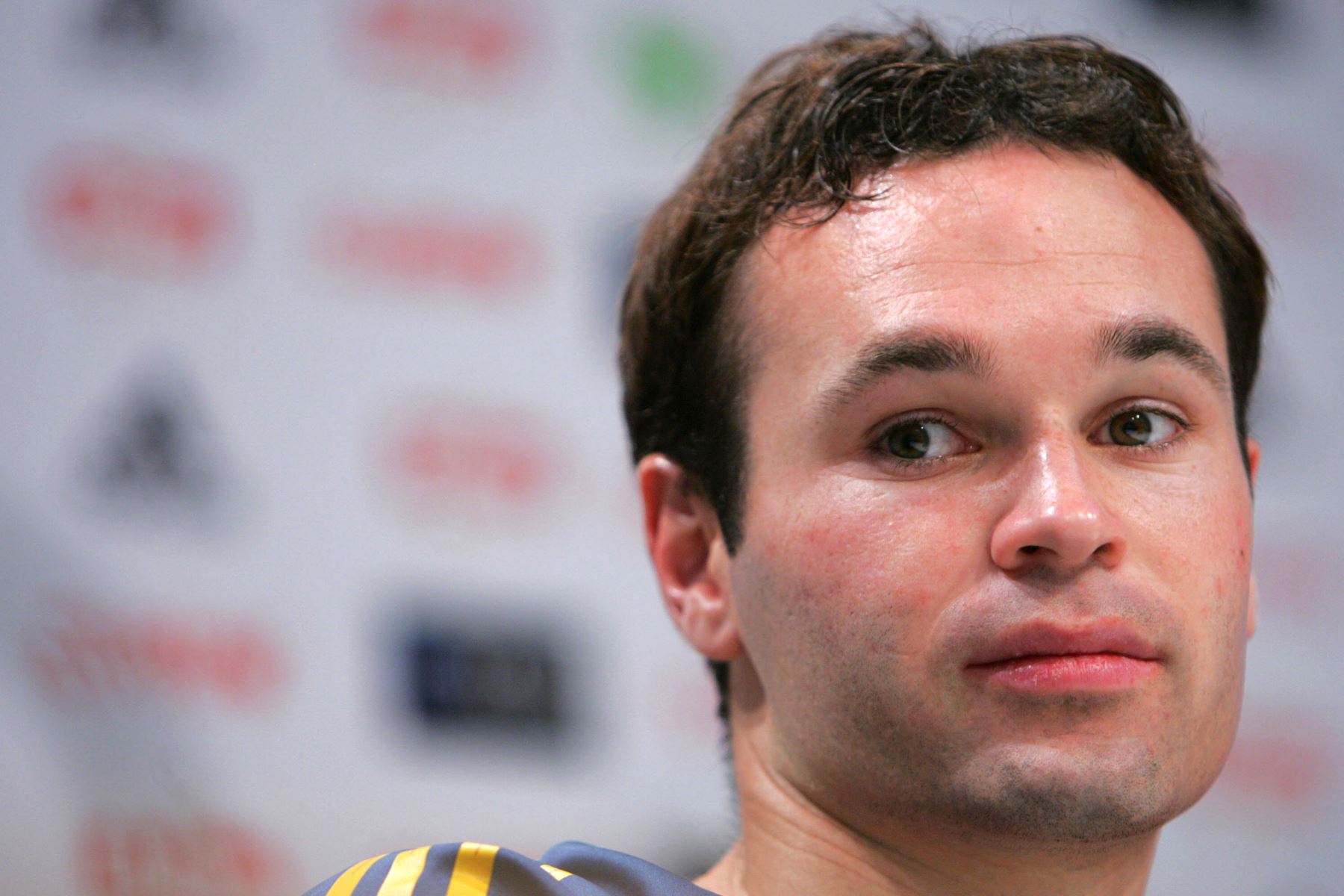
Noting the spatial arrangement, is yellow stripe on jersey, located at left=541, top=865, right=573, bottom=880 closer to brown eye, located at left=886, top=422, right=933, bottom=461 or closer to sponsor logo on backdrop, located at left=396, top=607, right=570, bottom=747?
brown eye, located at left=886, top=422, right=933, bottom=461

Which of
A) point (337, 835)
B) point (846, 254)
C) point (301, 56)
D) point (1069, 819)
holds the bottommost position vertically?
point (337, 835)

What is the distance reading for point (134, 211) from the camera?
8.93 feet

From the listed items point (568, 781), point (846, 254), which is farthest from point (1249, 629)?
point (568, 781)

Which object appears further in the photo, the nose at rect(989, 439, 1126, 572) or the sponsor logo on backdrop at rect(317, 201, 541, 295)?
the sponsor logo on backdrop at rect(317, 201, 541, 295)

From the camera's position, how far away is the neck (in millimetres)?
1333

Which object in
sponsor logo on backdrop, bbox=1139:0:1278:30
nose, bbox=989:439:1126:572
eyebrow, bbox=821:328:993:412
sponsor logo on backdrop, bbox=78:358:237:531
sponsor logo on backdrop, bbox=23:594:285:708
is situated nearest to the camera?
nose, bbox=989:439:1126:572

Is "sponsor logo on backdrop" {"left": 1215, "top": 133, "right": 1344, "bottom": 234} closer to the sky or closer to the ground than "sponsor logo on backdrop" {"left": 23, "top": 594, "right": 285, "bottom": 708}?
closer to the sky

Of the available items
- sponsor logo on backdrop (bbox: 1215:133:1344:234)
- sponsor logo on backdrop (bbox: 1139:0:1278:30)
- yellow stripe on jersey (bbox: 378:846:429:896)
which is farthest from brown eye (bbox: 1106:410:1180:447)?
sponsor logo on backdrop (bbox: 1139:0:1278:30)

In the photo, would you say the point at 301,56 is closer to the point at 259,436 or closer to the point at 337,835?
the point at 259,436

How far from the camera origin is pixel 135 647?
2576 mm

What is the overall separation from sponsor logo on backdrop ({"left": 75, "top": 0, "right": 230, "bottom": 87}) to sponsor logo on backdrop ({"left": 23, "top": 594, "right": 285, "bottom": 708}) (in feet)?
3.60

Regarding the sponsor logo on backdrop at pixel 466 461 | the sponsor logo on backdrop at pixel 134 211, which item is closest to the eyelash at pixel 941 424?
the sponsor logo on backdrop at pixel 466 461

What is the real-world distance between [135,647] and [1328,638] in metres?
2.85

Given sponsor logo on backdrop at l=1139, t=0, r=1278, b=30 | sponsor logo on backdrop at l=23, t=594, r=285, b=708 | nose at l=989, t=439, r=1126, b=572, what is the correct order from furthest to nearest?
1. sponsor logo on backdrop at l=1139, t=0, r=1278, b=30
2. sponsor logo on backdrop at l=23, t=594, r=285, b=708
3. nose at l=989, t=439, r=1126, b=572
